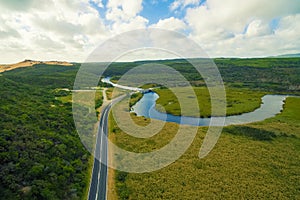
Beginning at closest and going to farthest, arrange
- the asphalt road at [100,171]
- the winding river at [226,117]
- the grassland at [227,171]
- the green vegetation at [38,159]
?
the green vegetation at [38,159] → the asphalt road at [100,171] → the grassland at [227,171] → the winding river at [226,117]

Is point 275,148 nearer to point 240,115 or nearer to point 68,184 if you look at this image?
point 240,115

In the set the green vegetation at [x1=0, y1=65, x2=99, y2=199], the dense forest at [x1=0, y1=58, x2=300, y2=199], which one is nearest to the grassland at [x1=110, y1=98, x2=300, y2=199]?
the green vegetation at [x1=0, y1=65, x2=99, y2=199]

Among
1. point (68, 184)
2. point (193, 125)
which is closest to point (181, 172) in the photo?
point (68, 184)

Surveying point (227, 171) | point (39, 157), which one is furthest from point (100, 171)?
point (227, 171)

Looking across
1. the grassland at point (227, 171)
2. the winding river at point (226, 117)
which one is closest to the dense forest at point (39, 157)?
the grassland at point (227, 171)

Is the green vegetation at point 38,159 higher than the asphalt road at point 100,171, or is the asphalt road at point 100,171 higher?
the green vegetation at point 38,159

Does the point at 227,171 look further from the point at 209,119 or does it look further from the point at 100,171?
the point at 209,119

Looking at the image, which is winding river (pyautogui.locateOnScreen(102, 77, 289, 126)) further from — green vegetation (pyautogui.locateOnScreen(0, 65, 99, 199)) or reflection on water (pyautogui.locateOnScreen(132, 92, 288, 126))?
green vegetation (pyautogui.locateOnScreen(0, 65, 99, 199))

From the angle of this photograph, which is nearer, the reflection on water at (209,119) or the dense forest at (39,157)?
the dense forest at (39,157)

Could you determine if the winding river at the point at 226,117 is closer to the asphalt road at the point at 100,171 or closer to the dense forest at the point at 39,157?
the asphalt road at the point at 100,171
